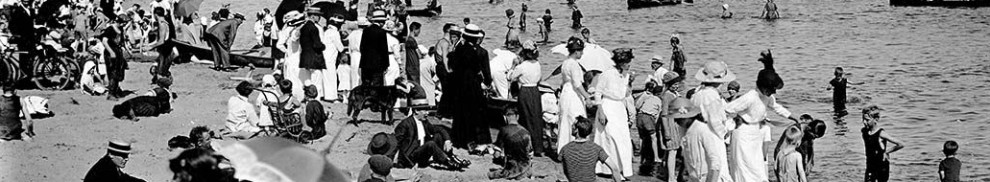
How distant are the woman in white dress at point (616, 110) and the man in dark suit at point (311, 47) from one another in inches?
181

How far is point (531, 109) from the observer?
13609 mm

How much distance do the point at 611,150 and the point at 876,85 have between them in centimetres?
1885

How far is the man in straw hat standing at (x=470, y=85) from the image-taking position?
13680 mm

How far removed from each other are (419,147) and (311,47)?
12.1ft

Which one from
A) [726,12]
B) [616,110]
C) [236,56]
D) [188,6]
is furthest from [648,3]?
[616,110]

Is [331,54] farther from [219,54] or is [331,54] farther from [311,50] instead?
[219,54]

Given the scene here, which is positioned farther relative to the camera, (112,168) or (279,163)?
(112,168)

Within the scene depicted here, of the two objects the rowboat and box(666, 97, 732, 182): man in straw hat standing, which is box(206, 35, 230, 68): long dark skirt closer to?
the rowboat

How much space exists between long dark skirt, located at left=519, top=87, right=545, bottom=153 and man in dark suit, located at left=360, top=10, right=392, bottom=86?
217 cm

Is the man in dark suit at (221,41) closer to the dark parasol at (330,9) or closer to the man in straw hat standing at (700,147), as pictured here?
the dark parasol at (330,9)

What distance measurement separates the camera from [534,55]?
524 inches

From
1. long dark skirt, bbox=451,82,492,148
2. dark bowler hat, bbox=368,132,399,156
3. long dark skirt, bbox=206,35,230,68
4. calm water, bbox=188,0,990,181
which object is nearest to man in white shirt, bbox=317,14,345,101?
long dark skirt, bbox=451,82,492,148

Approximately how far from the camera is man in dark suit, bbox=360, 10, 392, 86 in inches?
594

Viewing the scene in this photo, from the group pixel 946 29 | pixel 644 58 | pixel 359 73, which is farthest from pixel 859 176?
pixel 946 29
